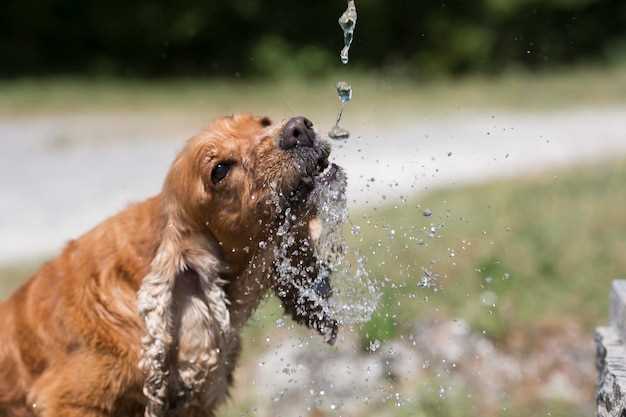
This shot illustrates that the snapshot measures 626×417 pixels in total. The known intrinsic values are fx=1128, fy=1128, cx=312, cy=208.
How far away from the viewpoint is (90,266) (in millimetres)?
5035

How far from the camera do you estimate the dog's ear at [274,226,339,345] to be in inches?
204

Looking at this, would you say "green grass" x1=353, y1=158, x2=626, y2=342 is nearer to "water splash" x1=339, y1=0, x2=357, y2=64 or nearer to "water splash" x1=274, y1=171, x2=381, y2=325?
"water splash" x1=274, y1=171, x2=381, y2=325

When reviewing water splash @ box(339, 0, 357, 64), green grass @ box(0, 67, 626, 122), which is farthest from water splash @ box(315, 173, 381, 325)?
green grass @ box(0, 67, 626, 122)

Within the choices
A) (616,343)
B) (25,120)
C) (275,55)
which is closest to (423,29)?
(275,55)

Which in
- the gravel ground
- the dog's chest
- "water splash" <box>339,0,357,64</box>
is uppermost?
"water splash" <box>339,0,357,64</box>

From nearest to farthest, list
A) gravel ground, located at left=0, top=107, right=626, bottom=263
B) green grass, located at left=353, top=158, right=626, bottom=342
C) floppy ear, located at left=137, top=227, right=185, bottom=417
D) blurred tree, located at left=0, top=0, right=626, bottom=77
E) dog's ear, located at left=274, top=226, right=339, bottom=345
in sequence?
1. floppy ear, located at left=137, top=227, right=185, bottom=417
2. dog's ear, located at left=274, top=226, right=339, bottom=345
3. green grass, located at left=353, top=158, right=626, bottom=342
4. gravel ground, located at left=0, top=107, right=626, bottom=263
5. blurred tree, located at left=0, top=0, right=626, bottom=77

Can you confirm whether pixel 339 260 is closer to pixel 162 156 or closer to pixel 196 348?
pixel 196 348

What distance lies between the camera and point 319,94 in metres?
18.3

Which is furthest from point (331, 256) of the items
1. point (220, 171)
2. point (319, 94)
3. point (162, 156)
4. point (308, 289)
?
point (319, 94)

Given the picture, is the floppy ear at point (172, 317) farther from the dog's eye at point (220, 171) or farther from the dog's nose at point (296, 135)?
the dog's nose at point (296, 135)

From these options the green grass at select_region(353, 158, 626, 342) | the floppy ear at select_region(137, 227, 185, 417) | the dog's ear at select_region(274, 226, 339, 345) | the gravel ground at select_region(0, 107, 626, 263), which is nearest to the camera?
the floppy ear at select_region(137, 227, 185, 417)

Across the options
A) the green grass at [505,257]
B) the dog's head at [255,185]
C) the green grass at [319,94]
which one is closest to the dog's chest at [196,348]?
the dog's head at [255,185]

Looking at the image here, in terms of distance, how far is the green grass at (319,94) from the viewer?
53.8 ft

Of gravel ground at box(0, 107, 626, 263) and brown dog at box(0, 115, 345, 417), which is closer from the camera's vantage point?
brown dog at box(0, 115, 345, 417)
